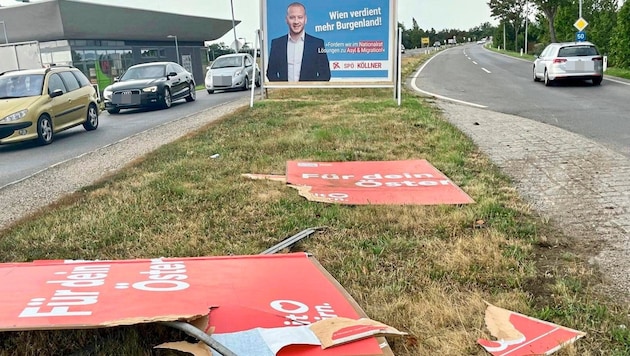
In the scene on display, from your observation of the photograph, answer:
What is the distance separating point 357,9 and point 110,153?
806cm

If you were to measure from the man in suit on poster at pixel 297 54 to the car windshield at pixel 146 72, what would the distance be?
16.4 feet

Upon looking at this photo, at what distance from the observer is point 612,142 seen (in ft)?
27.5

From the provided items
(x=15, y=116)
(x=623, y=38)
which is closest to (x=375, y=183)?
(x=15, y=116)

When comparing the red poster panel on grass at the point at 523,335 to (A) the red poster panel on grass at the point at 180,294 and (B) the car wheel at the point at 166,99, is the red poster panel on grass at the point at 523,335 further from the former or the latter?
(B) the car wheel at the point at 166,99

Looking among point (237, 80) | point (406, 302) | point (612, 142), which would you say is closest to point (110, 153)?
point (406, 302)

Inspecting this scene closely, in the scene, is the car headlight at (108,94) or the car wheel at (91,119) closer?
the car wheel at (91,119)

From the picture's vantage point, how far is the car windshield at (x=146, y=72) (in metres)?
18.2

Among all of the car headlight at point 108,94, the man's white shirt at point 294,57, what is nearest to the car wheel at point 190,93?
the car headlight at point 108,94

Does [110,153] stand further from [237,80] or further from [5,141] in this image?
[237,80]

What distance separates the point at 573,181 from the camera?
6055mm

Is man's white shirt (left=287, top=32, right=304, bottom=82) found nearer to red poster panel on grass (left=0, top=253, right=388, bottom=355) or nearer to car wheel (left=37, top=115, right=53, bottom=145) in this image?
car wheel (left=37, top=115, right=53, bottom=145)

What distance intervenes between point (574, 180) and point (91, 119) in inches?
444

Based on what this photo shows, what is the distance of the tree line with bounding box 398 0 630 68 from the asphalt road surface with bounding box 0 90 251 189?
7809mm

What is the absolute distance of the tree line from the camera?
2575 centimetres
